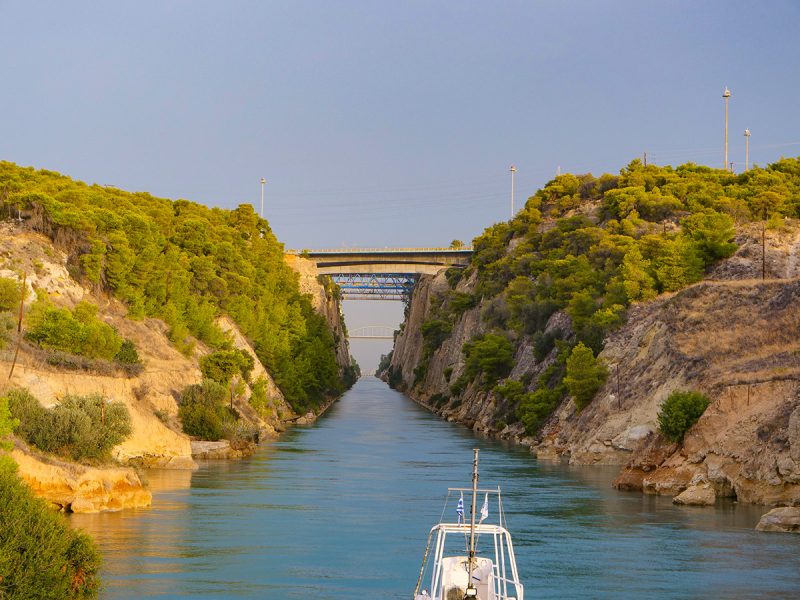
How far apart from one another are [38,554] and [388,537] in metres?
15.5

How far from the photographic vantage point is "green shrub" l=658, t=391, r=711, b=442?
52.3m

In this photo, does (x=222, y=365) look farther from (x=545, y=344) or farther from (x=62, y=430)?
(x=62, y=430)

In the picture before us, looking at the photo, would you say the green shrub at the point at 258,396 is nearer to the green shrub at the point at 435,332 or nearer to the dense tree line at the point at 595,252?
the dense tree line at the point at 595,252

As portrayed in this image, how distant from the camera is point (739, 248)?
82062 millimetres

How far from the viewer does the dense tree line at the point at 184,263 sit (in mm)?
82188

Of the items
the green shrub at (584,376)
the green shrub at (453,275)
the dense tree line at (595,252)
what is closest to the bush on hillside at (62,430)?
the green shrub at (584,376)

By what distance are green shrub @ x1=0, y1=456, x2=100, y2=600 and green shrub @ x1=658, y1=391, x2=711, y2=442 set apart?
29160 millimetres

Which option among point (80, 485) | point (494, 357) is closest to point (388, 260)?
point (494, 357)

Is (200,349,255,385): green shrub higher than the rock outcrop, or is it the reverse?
(200,349,255,385): green shrub

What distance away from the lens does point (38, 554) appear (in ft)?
90.4

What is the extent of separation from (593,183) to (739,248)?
51.6m

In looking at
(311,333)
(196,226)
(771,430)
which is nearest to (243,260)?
(196,226)

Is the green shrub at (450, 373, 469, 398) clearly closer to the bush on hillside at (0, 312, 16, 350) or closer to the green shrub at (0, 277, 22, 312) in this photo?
the green shrub at (0, 277, 22, 312)

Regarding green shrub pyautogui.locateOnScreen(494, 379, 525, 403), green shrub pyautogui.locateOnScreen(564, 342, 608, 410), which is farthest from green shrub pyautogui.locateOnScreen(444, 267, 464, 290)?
green shrub pyautogui.locateOnScreen(564, 342, 608, 410)
